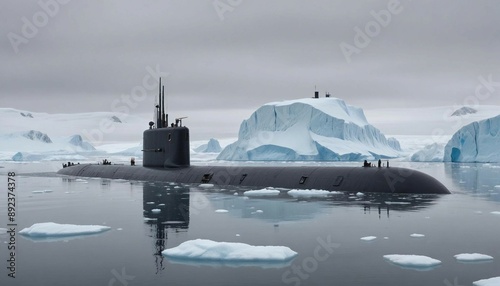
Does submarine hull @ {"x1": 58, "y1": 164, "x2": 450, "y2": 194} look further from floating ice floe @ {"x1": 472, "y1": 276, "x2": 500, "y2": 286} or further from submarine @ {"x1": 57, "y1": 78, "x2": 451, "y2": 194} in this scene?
floating ice floe @ {"x1": 472, "y1": 276, "x2": 500, "y2": 286}

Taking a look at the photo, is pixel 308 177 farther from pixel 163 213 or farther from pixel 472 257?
pixel 472 257

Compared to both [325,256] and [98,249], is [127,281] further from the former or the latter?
[325,256]

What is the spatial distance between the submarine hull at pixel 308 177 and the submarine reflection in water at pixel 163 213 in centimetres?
355

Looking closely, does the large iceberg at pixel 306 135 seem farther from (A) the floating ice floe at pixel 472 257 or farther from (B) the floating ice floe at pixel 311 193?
(A) the floating ice floe at pixel 472 257

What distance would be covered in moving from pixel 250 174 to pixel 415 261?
18.7 m

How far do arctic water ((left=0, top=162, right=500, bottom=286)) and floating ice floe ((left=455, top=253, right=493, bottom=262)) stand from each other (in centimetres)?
16

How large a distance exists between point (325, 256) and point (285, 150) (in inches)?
2480

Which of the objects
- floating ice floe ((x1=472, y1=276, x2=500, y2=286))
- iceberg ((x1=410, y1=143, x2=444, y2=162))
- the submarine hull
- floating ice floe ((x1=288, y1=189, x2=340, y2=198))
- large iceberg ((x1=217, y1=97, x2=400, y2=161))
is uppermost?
large iceberg ((x1=217, y1=97, x2=400, y2=161))

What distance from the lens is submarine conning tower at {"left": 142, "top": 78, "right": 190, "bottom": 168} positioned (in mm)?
28500

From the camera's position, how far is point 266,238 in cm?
1160

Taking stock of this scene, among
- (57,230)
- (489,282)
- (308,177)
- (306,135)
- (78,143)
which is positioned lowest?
(489,282)

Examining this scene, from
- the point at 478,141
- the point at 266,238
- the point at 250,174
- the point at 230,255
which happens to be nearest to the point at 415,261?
the point at 230,255

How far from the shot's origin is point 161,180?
2989cm

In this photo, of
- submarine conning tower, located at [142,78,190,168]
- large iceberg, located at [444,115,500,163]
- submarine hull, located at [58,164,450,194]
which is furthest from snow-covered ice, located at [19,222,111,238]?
large iceberg, located at [444,115,500,163]
